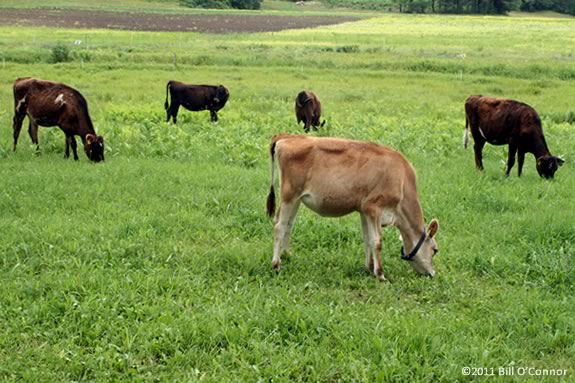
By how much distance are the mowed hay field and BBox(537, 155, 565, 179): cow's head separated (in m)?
0.53

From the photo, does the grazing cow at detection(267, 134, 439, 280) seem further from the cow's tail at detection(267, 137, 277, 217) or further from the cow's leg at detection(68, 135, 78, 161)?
the cow's leg at detection(68, 135, 78, 161)

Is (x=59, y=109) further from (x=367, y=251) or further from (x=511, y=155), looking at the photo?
(x=511, y=155)

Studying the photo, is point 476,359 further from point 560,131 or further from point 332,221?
point 560,131

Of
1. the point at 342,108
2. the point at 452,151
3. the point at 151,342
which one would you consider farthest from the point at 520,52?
the point at 151,342

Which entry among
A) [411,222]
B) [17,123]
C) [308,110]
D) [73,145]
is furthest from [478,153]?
[17,123]

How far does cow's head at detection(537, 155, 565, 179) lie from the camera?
1254 cm

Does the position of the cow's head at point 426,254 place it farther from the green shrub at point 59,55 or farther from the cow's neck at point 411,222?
the green shrub at point 59,55

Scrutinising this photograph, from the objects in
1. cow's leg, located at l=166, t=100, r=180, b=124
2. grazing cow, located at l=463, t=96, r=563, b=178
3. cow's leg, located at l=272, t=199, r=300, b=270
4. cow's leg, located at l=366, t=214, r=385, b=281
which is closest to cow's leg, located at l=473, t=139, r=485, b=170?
grazing cow, located at l=463, t=96, r=563, b=178

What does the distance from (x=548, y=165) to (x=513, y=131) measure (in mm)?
973

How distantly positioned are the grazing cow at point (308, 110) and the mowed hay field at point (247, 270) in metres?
0.59

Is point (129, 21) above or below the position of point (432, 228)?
above

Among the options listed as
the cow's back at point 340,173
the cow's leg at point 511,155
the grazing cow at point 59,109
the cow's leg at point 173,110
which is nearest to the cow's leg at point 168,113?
the cow's leg at point 173,110

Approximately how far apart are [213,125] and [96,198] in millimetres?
7534

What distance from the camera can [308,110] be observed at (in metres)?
17.9
